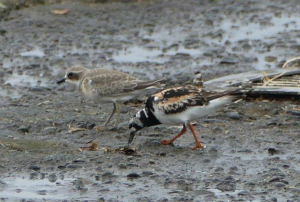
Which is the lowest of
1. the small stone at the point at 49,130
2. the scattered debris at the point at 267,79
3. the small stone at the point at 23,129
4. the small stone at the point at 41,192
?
the small stone at the point at 49,130

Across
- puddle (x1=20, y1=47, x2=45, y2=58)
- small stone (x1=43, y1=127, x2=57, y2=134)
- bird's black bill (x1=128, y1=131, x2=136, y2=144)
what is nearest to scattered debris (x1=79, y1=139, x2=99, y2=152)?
bird's black bill (x1=128, y1=131, x2=136, y2=144)

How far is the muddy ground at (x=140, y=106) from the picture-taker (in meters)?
8.38

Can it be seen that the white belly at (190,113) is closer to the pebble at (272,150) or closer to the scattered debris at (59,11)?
the pebble at (272,150)

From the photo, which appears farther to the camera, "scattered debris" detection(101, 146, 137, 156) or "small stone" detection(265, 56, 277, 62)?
"small stone" detection(265, 56, 277, 62)

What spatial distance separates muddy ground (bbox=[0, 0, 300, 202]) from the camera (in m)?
8.38

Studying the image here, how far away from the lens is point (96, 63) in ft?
47.1

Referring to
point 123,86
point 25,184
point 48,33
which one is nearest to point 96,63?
point 48,33

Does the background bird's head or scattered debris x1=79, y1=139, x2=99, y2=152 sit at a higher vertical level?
the background bird's head

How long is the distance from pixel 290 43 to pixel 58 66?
4266mm

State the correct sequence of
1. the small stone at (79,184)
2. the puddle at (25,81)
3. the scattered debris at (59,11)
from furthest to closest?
the scattered debris at (59,11), the puddle at (25,81), the small stone at (79,184)

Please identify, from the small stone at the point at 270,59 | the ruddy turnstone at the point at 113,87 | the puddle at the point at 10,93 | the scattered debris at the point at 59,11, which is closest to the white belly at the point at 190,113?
the ruddy turnstone at the point at 113,87

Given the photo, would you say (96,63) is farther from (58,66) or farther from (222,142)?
(222,142)

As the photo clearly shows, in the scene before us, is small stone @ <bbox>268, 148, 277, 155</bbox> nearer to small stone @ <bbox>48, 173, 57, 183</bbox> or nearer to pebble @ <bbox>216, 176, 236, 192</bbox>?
pebble @ <bbox>216, 176, 236, 192</bbox>

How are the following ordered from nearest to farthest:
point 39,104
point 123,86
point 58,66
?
point 123,86 → point 39,104 → point 58,66
